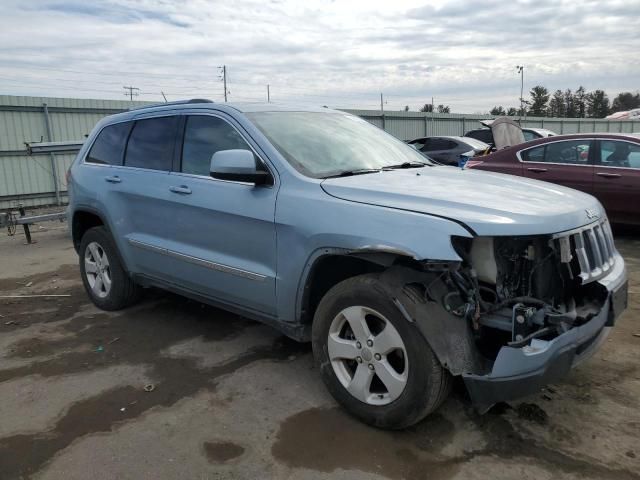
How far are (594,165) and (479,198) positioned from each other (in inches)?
218

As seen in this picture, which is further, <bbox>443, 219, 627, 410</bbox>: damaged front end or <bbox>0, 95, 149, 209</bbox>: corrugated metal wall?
<bbox>0, 95, 149, 209</bbox>: corrugated metal wall

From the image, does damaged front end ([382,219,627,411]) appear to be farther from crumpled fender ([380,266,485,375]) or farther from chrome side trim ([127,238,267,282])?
chrome side trim ([127,238,267,282])

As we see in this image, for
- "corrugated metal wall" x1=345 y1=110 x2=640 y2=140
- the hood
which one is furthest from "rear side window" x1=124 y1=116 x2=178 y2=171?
"corrugated metal wall" x1=345 y1=110 x2=640 y2=140

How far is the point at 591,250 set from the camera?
3.01 m

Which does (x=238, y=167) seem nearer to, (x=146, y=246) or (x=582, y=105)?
(x=146, y=246)

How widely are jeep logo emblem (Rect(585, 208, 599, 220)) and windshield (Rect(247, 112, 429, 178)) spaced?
4.35 feet

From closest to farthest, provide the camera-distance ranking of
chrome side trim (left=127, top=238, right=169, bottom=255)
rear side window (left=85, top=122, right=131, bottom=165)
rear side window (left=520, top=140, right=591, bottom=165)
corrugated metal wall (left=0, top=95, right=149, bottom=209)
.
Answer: chrome side trim (left=127, top=238, right=169, bottom=255) < rear side window (left=85, top=122, right=131, bottom=165) < rear side window (left=520, top=140, right=591, bottom=165) < corrugated metal wall (left=0, top=95, right=149, bottom=209)

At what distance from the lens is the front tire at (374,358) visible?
2754 millimetres

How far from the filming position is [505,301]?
2754 mm

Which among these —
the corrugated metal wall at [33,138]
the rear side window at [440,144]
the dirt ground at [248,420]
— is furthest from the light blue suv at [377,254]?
the corrugated metal wall at [33,138]

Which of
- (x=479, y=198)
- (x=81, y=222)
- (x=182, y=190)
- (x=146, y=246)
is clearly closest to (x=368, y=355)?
(x=479, y=198)

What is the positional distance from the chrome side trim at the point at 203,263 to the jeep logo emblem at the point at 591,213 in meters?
1.94

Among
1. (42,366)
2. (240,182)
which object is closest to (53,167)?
(42,366)

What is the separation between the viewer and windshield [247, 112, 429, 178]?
3.58 m
